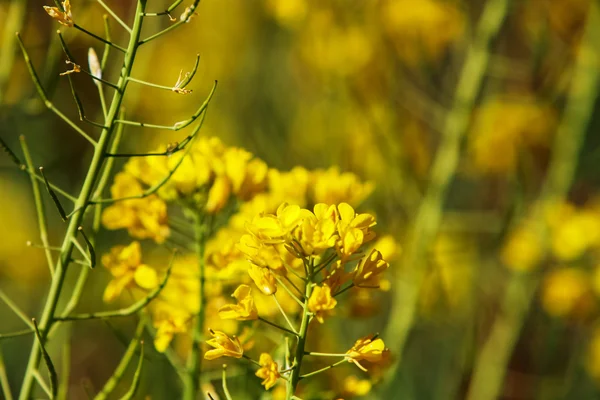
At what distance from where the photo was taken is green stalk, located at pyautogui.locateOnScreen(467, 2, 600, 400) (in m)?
1.47

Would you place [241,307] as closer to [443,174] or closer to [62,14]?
[62,14]

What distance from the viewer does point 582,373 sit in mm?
1673

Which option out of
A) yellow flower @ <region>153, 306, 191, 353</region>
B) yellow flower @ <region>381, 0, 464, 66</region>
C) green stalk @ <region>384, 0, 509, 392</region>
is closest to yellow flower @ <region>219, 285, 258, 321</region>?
yellow flower @ <region>153, 306, 191, 353</region>

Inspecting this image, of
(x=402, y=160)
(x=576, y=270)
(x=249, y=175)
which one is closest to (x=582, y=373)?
(x=576, y=270)

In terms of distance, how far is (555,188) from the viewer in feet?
5.05

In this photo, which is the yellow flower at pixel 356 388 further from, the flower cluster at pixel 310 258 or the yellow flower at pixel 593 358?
the yellow flower at pixel 593 358

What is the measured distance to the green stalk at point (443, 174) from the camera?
132 centimetres

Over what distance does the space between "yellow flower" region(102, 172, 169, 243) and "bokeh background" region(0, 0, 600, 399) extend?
24cm

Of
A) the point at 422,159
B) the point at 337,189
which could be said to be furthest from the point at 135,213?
the point at 422,159

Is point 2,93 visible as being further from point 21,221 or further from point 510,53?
point 510,53

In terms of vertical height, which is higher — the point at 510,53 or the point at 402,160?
the point at 510,53

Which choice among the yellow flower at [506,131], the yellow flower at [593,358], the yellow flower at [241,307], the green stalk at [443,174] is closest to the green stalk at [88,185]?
the yellow flower at [241,307]

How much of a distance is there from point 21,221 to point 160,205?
1.69 meters

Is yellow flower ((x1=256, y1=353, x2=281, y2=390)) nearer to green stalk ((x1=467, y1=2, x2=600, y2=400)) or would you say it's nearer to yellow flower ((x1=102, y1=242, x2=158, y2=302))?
yellow flower ((x1=102, y1=242, x2=158, y2=302))
